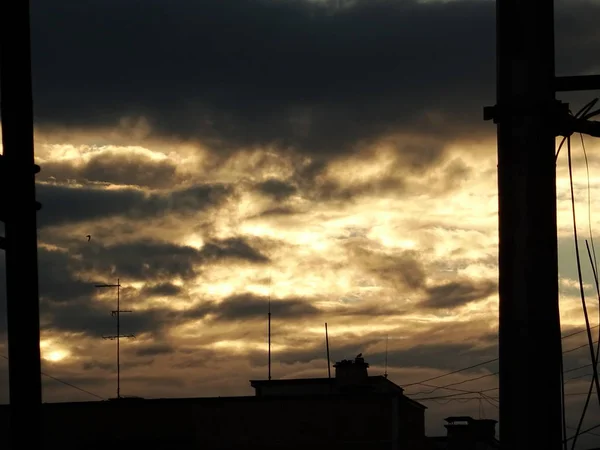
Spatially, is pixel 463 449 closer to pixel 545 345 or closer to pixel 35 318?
pixel 35 318

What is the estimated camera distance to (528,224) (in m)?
6.72

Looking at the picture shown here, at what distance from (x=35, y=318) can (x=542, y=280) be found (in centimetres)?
585

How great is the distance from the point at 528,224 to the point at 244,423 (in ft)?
106

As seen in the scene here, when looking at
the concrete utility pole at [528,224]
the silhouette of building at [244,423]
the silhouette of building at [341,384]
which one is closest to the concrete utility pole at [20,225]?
the concrete utility pole at [528,224]

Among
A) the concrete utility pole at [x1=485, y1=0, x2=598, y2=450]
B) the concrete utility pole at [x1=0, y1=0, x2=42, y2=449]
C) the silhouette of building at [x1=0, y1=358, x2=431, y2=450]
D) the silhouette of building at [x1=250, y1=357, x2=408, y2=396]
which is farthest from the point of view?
the silhouette of building at [x1=250, y1=357, x2=408, y2=396]

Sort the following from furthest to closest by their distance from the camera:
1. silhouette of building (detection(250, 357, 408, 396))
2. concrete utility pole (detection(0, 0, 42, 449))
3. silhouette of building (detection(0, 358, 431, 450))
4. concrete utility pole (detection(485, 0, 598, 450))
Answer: silhouette of building (detection(250, 357, 408, 396))
silhouette of building (detection(0, 358, 431, 450))
concrete utility pole (detection(0, 0, 42, 449))
concrete utility pole (detection(485, 0, 598, 450))

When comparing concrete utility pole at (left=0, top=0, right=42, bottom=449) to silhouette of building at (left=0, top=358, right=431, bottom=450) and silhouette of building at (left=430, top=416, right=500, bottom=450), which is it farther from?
silhouette of building at (left=430, top=416, right=500, bottom=450)

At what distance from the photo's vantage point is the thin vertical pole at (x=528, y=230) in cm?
661

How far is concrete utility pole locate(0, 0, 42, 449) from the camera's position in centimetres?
1024

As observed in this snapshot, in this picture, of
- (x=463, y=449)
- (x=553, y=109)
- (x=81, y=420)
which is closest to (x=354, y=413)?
(x=463, y=449)

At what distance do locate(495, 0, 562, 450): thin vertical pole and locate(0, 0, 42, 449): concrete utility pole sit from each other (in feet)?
18.0

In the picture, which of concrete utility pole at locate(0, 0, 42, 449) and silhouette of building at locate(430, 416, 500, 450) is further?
silhouette of building at locate(430, 416, 500, 450)

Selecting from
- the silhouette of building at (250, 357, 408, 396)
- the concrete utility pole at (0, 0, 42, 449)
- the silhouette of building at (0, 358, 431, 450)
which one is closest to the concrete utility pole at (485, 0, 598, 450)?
the concrete utility pole at (0, 0, 42, 449)

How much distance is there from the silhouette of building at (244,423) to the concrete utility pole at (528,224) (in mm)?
31501
